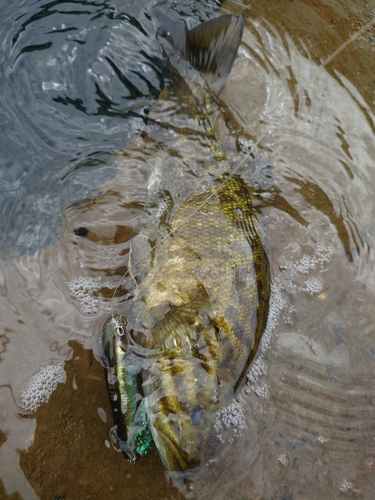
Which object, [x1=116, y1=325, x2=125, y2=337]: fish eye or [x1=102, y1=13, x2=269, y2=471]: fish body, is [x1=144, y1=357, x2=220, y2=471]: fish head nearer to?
[x1=102, y1=13, x2=269, y2=471]: fish body

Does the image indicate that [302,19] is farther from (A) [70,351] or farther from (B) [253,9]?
(A) [70,351]

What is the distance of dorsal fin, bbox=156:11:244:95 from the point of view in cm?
340

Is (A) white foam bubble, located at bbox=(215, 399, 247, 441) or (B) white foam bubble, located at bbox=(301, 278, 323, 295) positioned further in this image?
(B) white foam bubble, located at bbox=(301, 278, 323, 295)

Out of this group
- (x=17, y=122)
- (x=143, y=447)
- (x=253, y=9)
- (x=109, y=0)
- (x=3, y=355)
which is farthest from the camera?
(x=253, y=9)

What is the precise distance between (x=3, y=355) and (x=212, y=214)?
1649 millimetres

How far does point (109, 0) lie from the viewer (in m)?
3.84

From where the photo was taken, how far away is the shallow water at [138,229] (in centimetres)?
254

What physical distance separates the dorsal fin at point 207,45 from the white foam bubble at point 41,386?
255 cm

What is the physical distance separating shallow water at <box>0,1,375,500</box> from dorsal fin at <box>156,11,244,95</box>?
260 mm

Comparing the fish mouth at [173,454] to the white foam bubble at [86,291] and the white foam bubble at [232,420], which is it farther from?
the white foam bubble at [86,291]

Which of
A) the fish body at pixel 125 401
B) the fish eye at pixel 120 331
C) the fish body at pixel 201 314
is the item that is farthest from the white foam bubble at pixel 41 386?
the fish body at pixel 201 314

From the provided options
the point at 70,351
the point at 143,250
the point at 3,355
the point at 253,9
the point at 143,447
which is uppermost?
the point at 253,9

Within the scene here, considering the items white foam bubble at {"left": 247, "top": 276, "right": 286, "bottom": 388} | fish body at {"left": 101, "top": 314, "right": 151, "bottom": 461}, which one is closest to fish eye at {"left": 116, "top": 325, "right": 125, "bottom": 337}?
fish body at {"left": 101, "top": 314, "right": 151, "bottom": 461}

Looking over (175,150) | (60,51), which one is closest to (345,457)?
(175,150)
